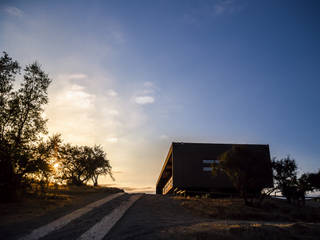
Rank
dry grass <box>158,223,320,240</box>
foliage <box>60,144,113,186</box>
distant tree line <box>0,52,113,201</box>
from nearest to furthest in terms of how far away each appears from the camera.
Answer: dry grass <box>158,223,320,240</box> → distant tree line <box>0,52,113,201</box> → foliage <box>60,144,113,186</box>

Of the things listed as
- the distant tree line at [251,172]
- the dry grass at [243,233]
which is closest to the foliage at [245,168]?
the distant tree line at [251,172]

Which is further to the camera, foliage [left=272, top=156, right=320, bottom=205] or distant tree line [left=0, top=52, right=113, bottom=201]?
foliage [left=272, top=156, right=320, bottom=205]

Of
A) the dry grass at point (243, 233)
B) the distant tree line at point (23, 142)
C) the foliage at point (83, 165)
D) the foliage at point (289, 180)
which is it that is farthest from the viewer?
the foliage at point (83, 165)

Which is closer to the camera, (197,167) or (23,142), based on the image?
(23,142)

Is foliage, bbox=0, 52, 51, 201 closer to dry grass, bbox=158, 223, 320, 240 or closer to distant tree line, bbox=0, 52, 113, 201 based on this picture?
distant tree line, bbox=0, 52, 113, 201

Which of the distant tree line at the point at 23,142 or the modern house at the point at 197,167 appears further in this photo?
the modern house at the point at 197,167

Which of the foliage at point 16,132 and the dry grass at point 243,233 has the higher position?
the foliage at point 16,132

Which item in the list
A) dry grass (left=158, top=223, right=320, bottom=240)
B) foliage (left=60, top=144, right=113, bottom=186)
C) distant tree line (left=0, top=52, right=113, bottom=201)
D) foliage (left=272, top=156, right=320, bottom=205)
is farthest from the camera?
foliage (left=60, top=144, right=113, bottom=186)

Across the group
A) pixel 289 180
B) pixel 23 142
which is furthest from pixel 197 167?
pixel 23 142

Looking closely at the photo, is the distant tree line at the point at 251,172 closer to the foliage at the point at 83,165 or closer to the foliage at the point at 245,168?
the foliage at the point at 245,168

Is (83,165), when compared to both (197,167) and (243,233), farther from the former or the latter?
(243,233)

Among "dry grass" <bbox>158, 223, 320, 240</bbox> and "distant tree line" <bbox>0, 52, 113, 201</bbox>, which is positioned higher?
"distant tree line" <bbox>0, 52, 113, 201</bbox>

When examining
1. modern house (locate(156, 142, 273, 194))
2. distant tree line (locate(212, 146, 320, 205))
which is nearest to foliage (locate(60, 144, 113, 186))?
modern house (locate(156, 142, 273, 194))

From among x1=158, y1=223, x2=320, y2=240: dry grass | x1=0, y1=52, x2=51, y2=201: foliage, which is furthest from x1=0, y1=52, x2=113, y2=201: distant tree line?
x1=158, y1=223, x2=320, y2=240: dry grass
